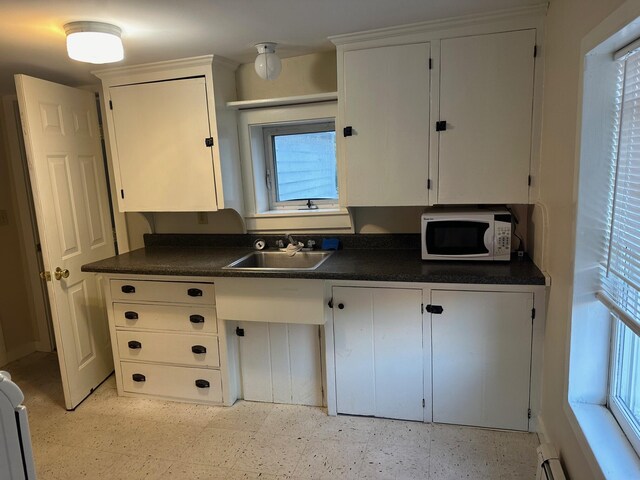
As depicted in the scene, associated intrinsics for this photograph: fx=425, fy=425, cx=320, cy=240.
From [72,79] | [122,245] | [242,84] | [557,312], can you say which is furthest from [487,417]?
[72,79]

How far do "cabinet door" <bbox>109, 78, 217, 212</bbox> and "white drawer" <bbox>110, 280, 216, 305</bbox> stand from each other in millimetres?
492

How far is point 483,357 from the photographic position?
7.10 ft

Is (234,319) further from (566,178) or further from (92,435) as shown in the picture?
(566,178)

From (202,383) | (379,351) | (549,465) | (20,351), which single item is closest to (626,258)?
(549,465)

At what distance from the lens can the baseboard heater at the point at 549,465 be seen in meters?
1.53

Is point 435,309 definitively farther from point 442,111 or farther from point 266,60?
point 266,60

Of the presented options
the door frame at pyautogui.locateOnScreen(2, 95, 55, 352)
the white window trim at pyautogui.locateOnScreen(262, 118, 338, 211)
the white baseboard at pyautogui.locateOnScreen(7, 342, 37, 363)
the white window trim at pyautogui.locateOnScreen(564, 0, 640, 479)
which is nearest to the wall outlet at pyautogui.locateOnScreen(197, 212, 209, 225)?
the white window trim at pyautogui.locateOnScreen(262, 118, 338, 211)

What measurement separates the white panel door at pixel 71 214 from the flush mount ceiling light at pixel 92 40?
2.00ft

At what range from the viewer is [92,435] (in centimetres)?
238

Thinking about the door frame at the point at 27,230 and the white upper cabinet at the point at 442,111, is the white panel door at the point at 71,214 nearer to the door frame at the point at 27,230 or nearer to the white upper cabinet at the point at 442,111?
the door frame at the point at 27,230

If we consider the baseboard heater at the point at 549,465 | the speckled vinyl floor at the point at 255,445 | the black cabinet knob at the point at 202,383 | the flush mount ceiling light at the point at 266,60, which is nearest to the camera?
the baseboard heater at the point at 549,465

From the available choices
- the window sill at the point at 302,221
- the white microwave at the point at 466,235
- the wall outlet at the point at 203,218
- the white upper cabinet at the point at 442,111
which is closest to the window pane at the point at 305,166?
the window sill at the point at 302,221

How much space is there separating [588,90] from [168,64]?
2.20 meters

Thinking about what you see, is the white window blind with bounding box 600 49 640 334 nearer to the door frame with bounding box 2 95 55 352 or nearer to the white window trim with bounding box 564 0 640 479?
the white window trim with bounding box 564 0 640 479
